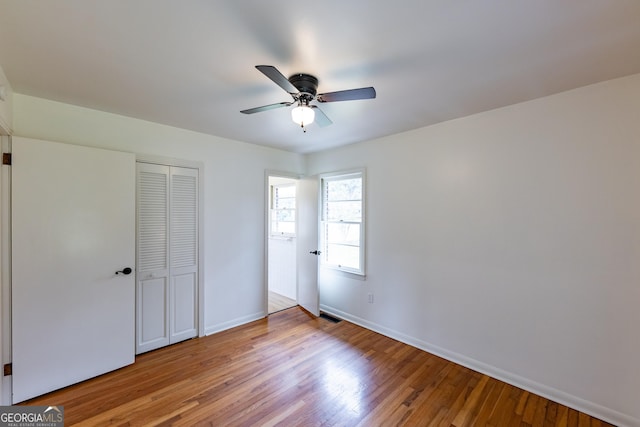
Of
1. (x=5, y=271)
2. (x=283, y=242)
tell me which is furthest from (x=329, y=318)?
(x=5, y=271)

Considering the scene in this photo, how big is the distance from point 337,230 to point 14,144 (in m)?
3.43

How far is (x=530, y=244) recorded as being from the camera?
2340mm

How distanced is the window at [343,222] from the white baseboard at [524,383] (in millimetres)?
964

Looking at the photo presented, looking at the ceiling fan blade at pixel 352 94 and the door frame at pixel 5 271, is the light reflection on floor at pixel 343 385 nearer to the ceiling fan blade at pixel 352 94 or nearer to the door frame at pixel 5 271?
the ceiling fan blade at pixel 352 94

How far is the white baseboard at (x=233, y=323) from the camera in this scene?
335 cm

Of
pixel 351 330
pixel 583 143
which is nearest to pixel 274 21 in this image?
pixel 583 143

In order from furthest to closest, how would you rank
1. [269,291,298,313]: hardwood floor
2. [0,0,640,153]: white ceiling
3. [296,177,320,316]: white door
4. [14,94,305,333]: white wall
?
[269,291,298,313]: hardwood floor < [296,177,320,316]: white door < [14,94,305,333]: white wall < [0,0,640,153]: white ceiling

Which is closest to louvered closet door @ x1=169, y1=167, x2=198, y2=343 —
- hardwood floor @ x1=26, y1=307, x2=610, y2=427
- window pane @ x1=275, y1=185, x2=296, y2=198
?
hardwood floor @ x1=26, y1=307, x2=610, y2=427

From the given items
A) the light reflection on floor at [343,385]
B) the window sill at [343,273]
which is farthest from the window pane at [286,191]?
the light reflection on floor at [343,385]

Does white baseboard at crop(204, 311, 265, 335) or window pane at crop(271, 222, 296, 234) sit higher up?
window pane at crop(271, 222, 296, 234)

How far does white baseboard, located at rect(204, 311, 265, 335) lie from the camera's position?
335 cm

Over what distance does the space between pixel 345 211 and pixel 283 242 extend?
1657 millimetres

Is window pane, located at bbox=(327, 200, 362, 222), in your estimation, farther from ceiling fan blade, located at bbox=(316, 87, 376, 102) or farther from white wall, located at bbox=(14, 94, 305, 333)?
ceiling fan blade, located at bbox=(316, 87, 376, 102)

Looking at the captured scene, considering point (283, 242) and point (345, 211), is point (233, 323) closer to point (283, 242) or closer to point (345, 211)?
point (283, 242)
